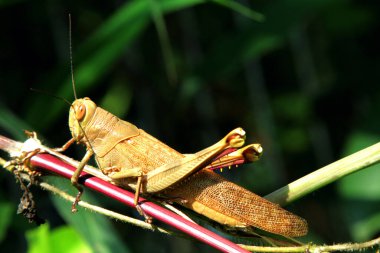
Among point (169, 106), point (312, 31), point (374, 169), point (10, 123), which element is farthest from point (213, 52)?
point (312, 31)

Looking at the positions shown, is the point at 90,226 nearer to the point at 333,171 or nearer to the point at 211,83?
the point at 333,171

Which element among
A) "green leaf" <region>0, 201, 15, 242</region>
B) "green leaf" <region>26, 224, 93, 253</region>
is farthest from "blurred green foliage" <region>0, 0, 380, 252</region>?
"green leaf" <region>26, 224, 93, 253</region>

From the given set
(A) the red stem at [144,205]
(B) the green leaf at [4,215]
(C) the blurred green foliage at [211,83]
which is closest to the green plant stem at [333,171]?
(A) the red stem at [144,205]

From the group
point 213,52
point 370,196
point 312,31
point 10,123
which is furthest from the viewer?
point 312,31

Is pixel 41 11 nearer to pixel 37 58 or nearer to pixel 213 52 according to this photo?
pixel 37 58

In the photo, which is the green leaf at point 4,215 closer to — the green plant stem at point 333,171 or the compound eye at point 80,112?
the compound eye at point 80,112

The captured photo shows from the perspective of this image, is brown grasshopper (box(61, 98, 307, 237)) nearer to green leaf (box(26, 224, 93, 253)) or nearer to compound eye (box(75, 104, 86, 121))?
compound eye (box(75, 104, 86, 121))

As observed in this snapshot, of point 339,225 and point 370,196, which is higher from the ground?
point 339,225
